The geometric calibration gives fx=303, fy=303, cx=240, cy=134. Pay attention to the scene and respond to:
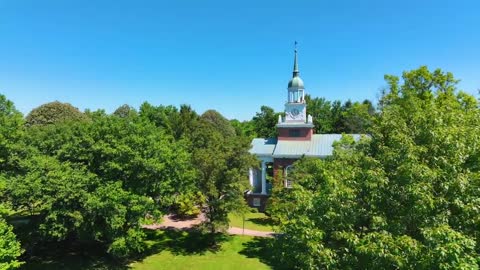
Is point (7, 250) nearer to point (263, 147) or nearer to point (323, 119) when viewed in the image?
point (263, 147)

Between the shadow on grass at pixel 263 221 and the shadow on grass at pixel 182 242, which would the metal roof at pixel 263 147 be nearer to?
the shadow on grass at pixel 263 221

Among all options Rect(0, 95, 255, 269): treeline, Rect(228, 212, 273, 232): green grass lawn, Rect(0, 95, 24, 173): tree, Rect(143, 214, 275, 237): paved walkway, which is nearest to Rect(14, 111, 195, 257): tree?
Rect(0, 95, 255, 269): treeline

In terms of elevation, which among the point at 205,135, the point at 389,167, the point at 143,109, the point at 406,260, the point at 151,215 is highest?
the point at 143,109

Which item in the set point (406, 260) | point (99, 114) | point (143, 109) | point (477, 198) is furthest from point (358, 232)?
point (143, 109)

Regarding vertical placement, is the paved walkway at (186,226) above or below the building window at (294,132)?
below

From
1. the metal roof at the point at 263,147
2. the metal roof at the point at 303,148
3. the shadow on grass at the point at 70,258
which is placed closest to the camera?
the shadow on grass at the point at 70,258

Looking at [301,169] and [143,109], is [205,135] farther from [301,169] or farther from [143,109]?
[143,109]

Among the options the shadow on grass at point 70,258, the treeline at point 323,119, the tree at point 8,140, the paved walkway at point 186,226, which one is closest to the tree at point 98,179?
the tree at point 8,140
